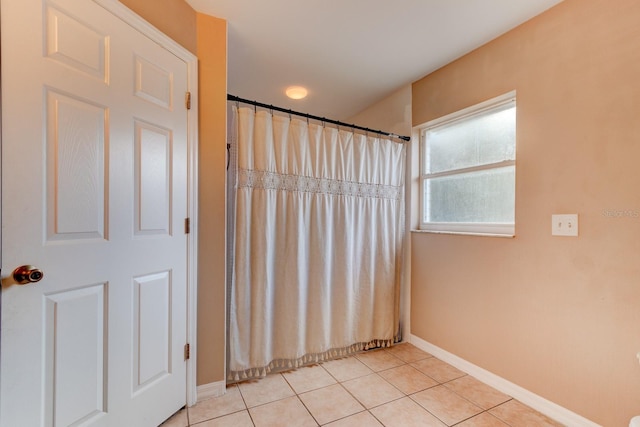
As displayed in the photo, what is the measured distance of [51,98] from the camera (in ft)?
3.36

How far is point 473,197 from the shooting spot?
210 centimetres

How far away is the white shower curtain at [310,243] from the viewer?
1864mm

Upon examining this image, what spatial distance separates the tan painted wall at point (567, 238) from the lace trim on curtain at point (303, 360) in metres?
0.73

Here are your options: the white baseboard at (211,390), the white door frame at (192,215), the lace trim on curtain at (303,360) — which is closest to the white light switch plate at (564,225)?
the lace trim on curtain at (303,360)

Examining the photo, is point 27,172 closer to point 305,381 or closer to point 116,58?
point 116,58

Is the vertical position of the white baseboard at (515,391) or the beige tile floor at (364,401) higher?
the white baseboard at (515,391)

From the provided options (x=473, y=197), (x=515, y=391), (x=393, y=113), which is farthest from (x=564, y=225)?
(x=393, y=113)

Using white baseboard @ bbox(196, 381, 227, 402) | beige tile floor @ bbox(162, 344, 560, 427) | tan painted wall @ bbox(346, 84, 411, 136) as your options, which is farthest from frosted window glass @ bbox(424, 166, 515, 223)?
white baseboard @ bbox(196, 381, 227, 402)

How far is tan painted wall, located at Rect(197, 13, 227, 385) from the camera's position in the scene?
5.51 feet

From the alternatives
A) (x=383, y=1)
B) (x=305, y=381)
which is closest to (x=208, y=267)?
(x=305, y=381)

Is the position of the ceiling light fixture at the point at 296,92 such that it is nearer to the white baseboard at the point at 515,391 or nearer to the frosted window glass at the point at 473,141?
the frosted window glass at the point at 473,141

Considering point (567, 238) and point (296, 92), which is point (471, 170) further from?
point (296, 92)

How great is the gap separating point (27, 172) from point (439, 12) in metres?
2.15

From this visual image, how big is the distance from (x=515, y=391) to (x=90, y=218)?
252 cm
